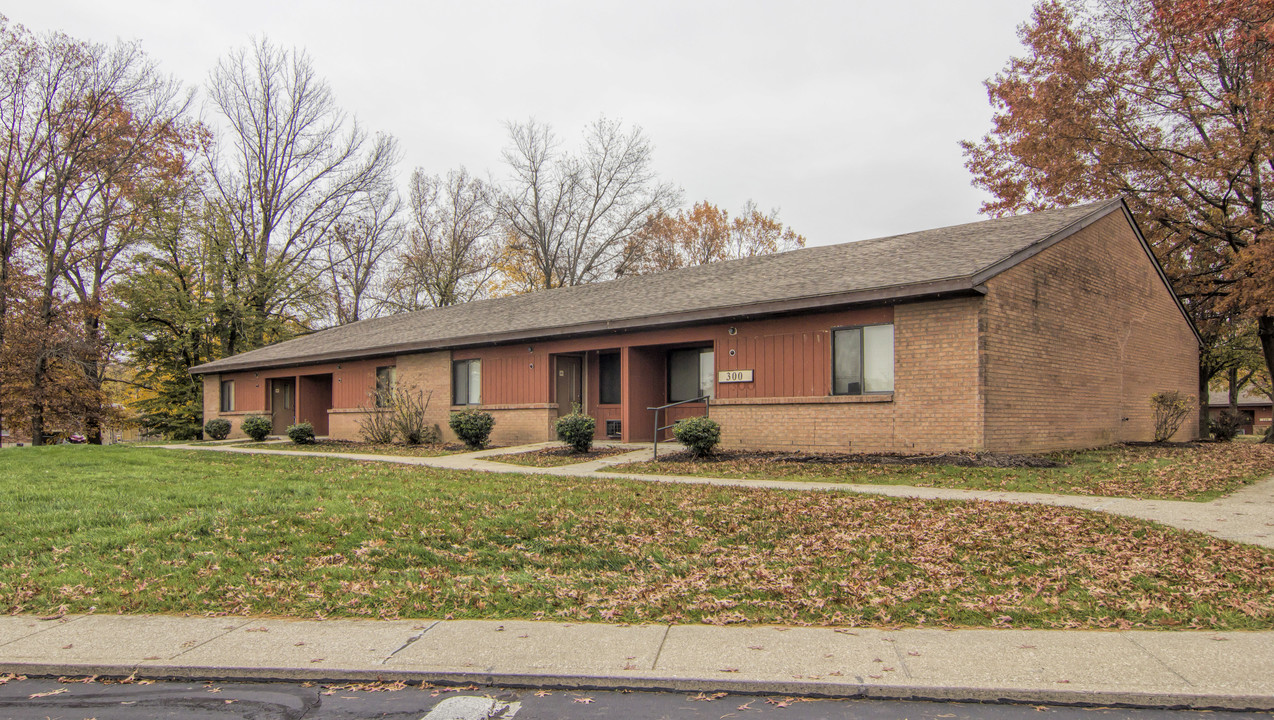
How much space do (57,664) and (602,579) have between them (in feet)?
11.3

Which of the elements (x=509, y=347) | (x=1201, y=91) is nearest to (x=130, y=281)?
(x=509, y=347)

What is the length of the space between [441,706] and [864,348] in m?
11.4

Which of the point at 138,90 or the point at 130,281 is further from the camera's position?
the point at 130,281

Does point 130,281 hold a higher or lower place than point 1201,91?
lower

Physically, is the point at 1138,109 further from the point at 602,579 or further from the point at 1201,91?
the point at 602,579

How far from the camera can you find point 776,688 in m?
3.91

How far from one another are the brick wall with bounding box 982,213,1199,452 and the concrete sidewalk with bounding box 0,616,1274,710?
8.99 m

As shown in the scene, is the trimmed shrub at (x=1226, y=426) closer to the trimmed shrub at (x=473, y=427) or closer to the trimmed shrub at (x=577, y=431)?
the trimmed shrub at (x=577, y=431)

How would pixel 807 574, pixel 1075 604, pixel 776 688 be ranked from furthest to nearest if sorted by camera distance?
1. pixel 807 574
2. pixel 1075 604
3. pixel 776 688

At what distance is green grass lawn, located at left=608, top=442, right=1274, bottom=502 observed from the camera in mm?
10078

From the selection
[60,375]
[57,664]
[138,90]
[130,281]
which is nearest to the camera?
[57,664]

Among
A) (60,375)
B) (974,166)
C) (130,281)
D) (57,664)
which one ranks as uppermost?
(974,166)

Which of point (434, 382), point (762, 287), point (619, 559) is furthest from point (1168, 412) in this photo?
point (434, 382)

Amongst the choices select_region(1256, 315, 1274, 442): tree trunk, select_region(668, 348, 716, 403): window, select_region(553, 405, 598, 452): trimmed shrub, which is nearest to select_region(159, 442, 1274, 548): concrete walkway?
select_region(553, 405, 598, 452): trimmed shrub
